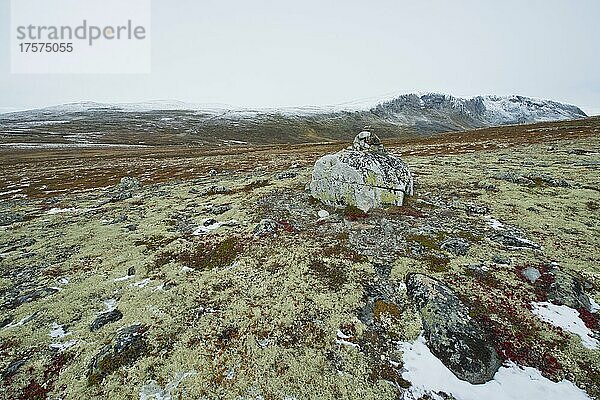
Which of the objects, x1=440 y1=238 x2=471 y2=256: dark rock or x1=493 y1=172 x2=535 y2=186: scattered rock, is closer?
x1=440 y1=238 x2=471 y2=256: dark rock

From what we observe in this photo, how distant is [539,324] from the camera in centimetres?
1388

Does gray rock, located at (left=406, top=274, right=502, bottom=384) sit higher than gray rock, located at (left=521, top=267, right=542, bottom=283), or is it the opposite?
gray rock, located at (left=521, top=267, right=542, bottom=283)

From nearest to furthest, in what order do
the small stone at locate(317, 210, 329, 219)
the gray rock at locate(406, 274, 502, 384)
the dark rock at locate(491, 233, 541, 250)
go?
the gray rock at locate(406, 274, 502, 384) < the dark rock at locate(491, 233, 541, 250) < the small stone at locate(317, 210, 329, 219)

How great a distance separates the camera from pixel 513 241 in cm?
2097

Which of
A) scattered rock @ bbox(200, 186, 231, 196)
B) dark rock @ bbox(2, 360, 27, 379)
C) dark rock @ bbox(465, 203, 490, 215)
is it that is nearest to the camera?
dark rock @ bbox(2, 360, 27, 379)

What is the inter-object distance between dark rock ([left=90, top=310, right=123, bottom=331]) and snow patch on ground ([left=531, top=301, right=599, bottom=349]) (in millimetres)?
19899

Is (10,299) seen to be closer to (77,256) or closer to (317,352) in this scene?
(77,256)

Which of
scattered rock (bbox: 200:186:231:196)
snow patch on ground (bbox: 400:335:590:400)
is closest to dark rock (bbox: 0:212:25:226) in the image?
scattered rock (bbox: 200:186:231:196)

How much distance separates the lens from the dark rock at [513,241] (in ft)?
66.4

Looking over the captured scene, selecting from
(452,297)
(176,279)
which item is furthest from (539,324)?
(176,279)

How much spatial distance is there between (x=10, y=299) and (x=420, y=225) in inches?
1046

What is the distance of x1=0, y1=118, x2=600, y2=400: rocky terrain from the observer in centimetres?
1195

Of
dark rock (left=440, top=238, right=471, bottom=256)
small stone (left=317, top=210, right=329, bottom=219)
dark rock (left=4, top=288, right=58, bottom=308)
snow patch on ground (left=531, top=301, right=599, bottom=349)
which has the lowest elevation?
dark rock (left=4, top=288, right=58, bottom=308)

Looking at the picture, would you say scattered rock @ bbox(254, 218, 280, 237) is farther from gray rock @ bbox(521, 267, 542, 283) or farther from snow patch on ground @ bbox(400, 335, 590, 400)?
gray rock @ bbox(521, 267, 542, 283)
